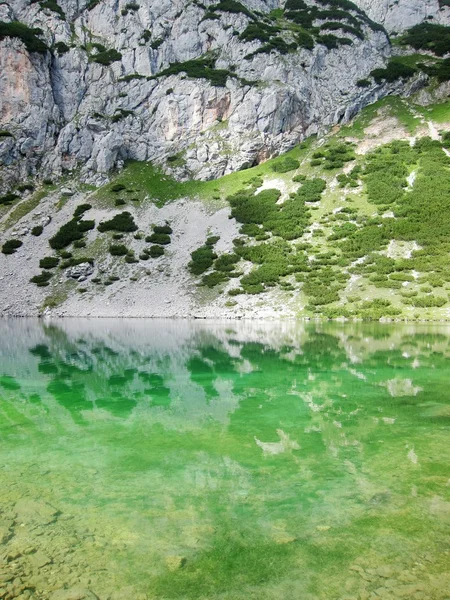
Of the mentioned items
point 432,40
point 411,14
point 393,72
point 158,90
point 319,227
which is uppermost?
point 411,14

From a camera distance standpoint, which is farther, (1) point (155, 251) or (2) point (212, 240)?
(2) point (212, 240)

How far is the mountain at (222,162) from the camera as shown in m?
53.5

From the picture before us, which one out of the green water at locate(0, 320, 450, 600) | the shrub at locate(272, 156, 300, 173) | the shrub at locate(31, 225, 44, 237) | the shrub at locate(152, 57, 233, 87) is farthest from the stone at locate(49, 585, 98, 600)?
the shrub at locate(152, 57, 233, 87)

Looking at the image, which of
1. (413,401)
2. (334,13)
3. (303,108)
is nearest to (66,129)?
(303,108)

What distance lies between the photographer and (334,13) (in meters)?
101

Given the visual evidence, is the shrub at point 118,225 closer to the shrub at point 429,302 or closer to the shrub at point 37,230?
the shrub at point 37,230

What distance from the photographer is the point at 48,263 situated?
6166 centimetres

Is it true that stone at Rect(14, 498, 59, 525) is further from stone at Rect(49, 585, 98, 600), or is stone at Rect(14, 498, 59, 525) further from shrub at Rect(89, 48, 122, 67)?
shrub at Rect(89, 48, 122, 67)

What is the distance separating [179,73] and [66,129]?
25.6 metres

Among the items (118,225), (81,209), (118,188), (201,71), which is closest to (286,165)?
(118,188)

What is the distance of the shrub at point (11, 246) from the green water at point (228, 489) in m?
56.1

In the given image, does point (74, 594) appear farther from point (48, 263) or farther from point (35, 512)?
point (48, 263)

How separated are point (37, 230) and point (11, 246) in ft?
17.0

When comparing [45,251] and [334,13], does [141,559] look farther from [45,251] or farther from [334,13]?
[334,13]
